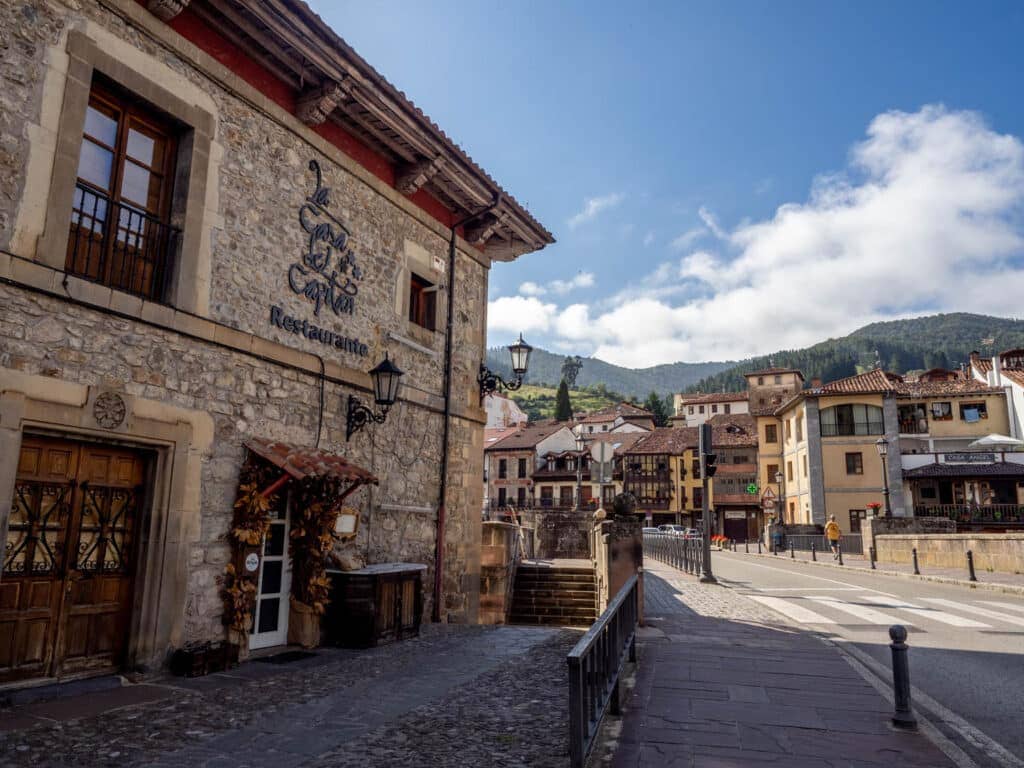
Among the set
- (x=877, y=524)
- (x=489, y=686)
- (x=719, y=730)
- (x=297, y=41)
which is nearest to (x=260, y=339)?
(x=297, y=41)

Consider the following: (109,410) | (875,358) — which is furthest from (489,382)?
(875,358)

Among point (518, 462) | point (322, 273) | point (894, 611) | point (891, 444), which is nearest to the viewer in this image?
point (322, 273)

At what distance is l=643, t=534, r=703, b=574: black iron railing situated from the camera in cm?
2030

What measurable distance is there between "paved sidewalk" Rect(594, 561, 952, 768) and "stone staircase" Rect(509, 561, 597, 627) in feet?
20.9

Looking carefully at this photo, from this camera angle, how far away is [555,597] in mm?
16391

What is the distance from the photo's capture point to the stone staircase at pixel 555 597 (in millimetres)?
15875

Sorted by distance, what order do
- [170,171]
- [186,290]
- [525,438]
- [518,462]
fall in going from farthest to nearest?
[525,438], [518,462], [170,171], [186,290]

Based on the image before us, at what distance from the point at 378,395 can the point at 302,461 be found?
6.37ft

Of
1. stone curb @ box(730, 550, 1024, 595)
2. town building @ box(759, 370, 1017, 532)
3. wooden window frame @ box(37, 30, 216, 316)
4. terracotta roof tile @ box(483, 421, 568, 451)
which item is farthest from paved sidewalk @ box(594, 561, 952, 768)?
terracotta roof tile @ box(483, 421, 568, 451)

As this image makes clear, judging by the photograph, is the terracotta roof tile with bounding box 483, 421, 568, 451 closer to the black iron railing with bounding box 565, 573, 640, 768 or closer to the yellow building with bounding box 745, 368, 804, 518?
the yellow building with bounding box 745, 368, 804, 518

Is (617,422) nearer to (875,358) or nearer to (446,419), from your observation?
(446,419)

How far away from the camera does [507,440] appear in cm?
7112

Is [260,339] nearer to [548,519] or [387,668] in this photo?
[387,668]

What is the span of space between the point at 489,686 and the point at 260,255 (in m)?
5.41
